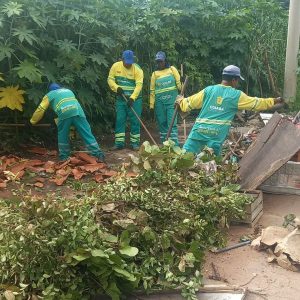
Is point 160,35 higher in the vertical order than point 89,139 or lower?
higher

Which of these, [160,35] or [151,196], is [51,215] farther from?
[160,35]

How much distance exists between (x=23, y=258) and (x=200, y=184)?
2.06 meters

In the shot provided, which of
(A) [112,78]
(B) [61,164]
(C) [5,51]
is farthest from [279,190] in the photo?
(C) [5,51]

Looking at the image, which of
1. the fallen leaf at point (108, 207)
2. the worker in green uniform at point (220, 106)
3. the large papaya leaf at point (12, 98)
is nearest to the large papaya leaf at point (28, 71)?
the large papaya leaf at point (12, 98)

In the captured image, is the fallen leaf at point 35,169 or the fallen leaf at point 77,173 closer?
the fallen leaf at point 77,173

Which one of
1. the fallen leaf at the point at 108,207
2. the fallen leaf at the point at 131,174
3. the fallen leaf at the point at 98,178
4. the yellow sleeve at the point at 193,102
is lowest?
the fallen leaf at the point at 98,178

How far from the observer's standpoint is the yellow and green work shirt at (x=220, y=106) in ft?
19.1

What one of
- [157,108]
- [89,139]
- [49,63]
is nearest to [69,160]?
[89,139]

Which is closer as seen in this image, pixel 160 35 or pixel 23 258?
pixel 23 258

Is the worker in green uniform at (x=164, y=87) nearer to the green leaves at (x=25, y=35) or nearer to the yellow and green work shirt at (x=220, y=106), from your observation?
the green leaves at (x=25, y=35)

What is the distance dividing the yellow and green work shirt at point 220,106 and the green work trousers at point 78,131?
6.98 ft

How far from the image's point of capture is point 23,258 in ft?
10.6

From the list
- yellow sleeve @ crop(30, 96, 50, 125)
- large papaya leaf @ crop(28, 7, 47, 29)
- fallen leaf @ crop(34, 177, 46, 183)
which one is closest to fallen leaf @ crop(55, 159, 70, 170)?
fallen leaf @ crop(34, 177, 46, 183)

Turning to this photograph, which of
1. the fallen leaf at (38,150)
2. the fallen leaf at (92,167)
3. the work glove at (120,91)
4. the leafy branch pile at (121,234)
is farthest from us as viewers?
the work glove at (120,91)
